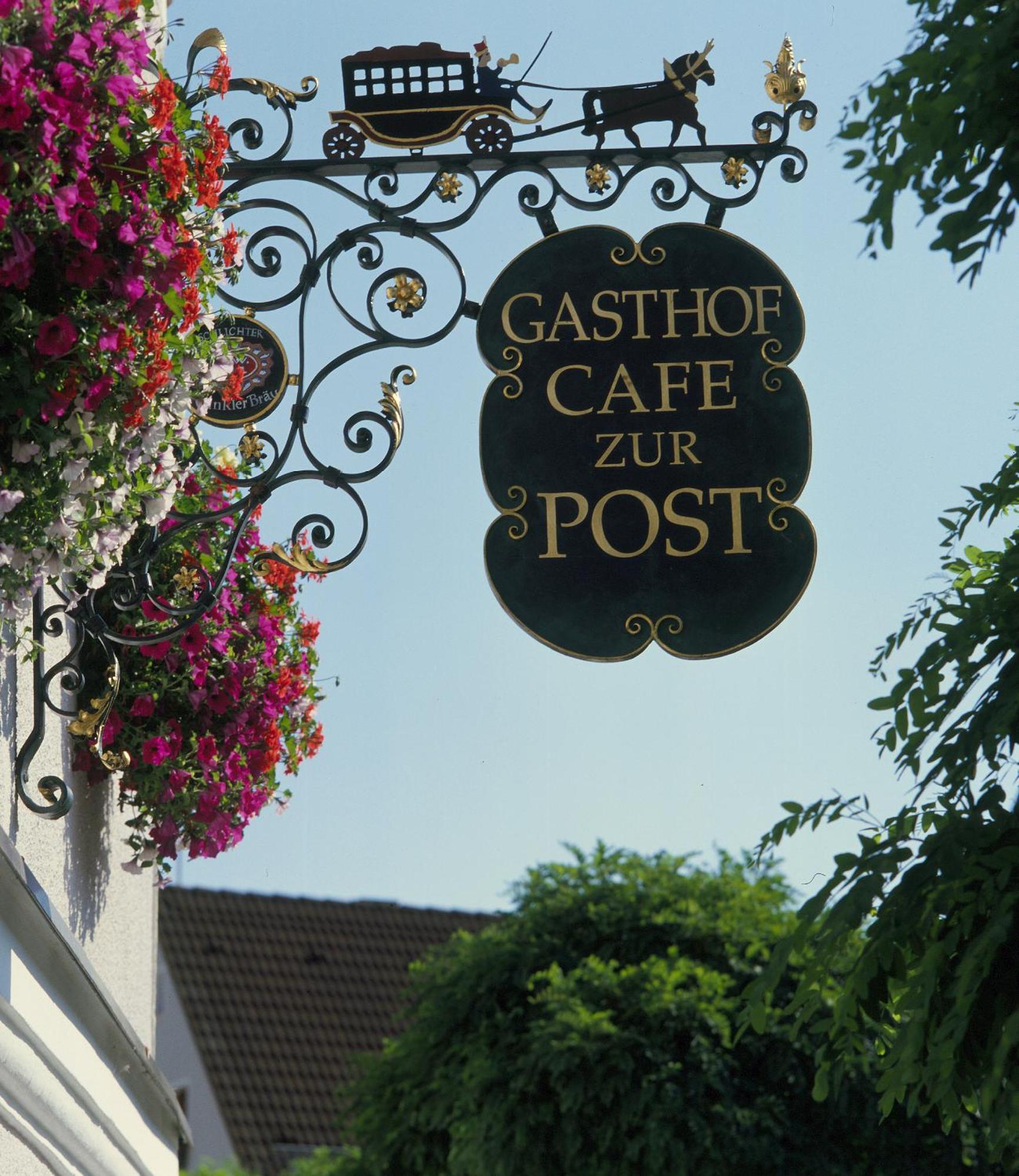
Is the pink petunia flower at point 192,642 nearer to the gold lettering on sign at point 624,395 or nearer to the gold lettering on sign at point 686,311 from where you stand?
the gold lettering on sign at point 624,395

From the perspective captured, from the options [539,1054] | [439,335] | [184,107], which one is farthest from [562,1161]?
[184,107]

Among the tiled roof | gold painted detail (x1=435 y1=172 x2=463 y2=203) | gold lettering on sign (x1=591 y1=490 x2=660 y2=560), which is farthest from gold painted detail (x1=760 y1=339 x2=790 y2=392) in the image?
the tiled roof

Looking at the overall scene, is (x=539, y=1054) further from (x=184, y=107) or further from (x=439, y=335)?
(x=184, y=107)

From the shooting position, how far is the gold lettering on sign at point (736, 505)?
3734 mm

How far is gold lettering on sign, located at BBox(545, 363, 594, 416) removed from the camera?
149 inches

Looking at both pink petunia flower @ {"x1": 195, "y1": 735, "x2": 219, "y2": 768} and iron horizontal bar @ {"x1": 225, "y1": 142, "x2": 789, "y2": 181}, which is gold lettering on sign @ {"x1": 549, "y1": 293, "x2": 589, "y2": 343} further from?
pink petunia flower @ {"x1": 195, "y1": 735, "x2": 219, "y2": 768}

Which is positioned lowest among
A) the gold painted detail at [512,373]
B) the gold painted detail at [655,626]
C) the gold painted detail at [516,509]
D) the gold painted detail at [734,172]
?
the gold painted detail at [655,626]

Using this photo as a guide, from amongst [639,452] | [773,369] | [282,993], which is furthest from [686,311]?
[282,993]

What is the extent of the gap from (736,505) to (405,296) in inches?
33.2

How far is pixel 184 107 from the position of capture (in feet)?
10.3

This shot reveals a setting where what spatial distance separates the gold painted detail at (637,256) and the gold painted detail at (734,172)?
0.22 metres

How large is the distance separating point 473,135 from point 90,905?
2117mm

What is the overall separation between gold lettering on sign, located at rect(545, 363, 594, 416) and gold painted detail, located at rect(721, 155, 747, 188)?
21.3 inches

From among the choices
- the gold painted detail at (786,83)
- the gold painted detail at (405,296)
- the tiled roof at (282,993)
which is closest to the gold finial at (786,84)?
the gold painted detail at (786,83)
